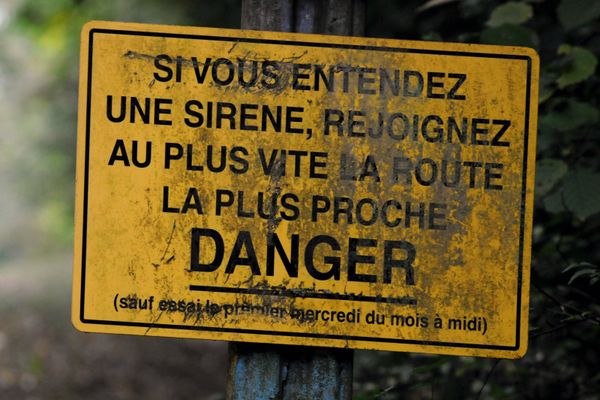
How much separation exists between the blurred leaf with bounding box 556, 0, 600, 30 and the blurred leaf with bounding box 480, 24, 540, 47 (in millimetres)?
163

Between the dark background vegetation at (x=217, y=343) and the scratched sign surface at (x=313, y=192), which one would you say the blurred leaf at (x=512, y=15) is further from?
the scratched sign surface at (x=313, y=192)

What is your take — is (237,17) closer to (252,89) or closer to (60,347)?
(60,347)

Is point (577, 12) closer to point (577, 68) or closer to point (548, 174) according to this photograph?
point (577, 68)

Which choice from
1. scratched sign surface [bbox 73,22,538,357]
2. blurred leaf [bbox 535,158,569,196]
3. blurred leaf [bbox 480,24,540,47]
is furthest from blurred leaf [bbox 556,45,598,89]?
scratched sign surface [bbox 73,22,538,357]

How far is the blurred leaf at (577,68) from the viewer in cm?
254

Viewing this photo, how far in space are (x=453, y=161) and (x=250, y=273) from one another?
0.49 metres

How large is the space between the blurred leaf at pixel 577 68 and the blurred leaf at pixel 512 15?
9.9 inches

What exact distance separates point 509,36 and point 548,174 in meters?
0.44

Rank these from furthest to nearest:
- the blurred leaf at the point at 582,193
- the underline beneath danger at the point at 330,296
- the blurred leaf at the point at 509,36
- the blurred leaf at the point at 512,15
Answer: the blurred leaf at the point at 512,15
the blurred leaf at the point at 509,36
the blurred leaf at the point at 582,193
the underline beneath danger at the point at 330,296

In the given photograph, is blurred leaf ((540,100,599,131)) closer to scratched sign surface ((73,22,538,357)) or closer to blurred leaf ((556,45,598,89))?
blurred leaf ((556,45,598,89))

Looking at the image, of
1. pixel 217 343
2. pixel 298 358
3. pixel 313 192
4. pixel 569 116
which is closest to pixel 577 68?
pixel 569 116

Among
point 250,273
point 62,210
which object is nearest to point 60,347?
point 62,210

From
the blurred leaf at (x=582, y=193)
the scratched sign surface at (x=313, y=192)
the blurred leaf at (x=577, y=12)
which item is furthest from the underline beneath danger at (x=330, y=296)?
the blurred leaf at (x=577, y=12)

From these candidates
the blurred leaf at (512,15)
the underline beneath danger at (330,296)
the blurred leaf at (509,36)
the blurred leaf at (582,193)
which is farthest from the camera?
the blurred leaf at (512,15)
